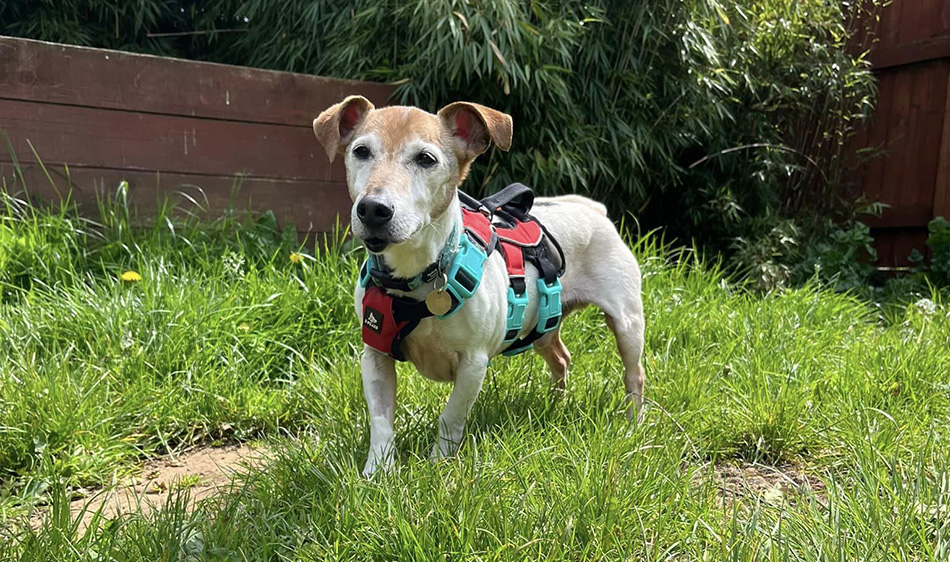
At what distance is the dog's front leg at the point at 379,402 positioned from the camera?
214 centimetres

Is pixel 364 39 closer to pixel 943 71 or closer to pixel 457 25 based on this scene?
pixel 457 25

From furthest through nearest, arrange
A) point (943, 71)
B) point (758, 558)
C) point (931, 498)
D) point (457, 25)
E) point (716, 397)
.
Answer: point (943, 71), point (457, 25), point (716, 397), point (931, 498), point (758, 558)

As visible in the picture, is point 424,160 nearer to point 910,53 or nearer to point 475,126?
point 475,126

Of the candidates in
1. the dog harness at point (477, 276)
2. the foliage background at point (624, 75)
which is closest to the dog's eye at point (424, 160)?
the dog harness at point (477, 276)

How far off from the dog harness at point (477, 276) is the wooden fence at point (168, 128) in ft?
7.36

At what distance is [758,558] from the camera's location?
1.65 meters

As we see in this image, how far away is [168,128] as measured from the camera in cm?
422

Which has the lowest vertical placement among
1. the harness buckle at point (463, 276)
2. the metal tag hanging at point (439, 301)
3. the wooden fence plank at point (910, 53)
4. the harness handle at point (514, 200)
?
the metal tag hanging at point (439, 301)

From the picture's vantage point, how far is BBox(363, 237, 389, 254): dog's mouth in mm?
1878

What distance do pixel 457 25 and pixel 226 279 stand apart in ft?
6.53

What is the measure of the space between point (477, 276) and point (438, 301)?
0.16 m

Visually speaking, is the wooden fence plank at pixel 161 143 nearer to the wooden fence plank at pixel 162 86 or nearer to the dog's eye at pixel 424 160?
the wooden fence plank at pixel 162 86

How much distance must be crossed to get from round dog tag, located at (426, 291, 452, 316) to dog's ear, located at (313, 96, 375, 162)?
0.56 meters

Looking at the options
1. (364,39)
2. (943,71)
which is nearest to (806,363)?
(364,39)
